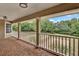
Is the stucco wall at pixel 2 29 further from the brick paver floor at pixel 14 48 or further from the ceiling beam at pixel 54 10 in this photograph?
the ceiling beam at pixel 54 10

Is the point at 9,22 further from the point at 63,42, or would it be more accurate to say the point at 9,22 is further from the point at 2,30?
the point at 63,42

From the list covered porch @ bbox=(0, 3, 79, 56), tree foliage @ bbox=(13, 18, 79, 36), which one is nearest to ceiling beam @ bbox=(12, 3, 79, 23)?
covered porch @ bbox=(0, 3, 79, 56)

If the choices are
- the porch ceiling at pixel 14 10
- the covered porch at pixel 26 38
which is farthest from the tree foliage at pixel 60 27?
the porch ceiling at pixel 14 10

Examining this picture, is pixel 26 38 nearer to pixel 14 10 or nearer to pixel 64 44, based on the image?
pixel 14 10

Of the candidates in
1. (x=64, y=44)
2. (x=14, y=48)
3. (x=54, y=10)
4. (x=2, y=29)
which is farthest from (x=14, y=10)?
(x=64, y=44)

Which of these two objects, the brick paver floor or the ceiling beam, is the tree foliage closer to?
the ceiling beam

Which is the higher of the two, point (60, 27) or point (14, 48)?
point (60, 27)

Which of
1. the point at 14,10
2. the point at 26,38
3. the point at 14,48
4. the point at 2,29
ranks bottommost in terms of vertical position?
the point at 14,48

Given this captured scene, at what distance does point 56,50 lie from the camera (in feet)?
9.88

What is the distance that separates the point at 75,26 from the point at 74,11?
286 millimetres

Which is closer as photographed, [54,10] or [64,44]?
[64,44]

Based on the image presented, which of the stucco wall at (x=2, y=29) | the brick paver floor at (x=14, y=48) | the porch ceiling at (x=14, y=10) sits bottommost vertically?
the brick paver floor at (x=14, y=48)

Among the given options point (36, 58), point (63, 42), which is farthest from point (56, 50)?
point (36, 58)

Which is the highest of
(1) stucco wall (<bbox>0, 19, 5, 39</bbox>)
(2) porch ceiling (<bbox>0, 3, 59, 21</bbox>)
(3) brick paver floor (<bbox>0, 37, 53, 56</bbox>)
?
(2) porch ceiling (<bbox>0, 3, 59, 21</bbox>)
